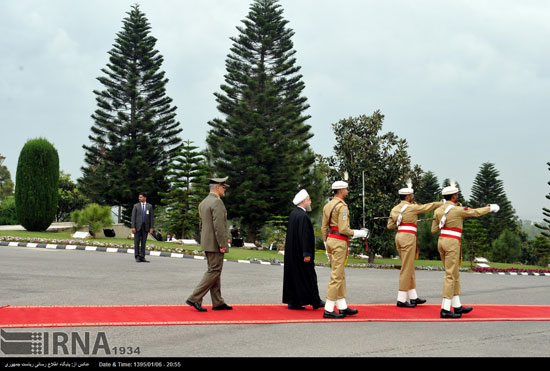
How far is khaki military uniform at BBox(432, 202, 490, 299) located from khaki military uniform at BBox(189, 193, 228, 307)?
3.00 metres

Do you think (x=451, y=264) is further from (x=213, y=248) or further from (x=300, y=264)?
(x=213, y=248)

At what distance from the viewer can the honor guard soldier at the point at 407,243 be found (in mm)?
8312

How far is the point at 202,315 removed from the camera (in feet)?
22.8

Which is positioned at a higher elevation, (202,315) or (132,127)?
(132,127)

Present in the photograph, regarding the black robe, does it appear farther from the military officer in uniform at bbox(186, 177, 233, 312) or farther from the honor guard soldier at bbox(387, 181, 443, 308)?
the honor guard soldier at bbox(387, 181, 443, 308)

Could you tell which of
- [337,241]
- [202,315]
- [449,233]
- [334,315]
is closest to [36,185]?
[202,315]

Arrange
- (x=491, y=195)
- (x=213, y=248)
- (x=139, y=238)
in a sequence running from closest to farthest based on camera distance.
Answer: (x=213, y=248), (x=139, y=238), (x=491, y=195)

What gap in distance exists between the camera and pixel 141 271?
1214 centimetres

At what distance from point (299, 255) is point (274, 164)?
2741 centimetres

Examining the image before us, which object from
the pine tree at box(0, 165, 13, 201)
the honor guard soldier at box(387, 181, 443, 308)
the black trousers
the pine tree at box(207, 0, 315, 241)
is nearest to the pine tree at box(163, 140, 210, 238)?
the pine tree at box(207, 0, 315, 241)

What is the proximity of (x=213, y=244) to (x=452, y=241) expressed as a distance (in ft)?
10.7

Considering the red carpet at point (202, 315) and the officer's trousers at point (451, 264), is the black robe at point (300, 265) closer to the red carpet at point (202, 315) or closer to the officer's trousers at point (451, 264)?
the red carpet at point (202, 315)
